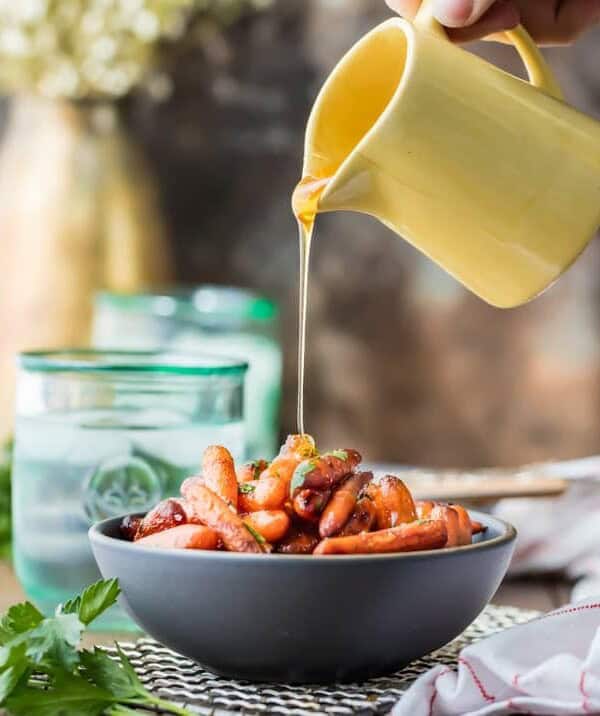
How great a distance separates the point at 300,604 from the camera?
80 centimetres

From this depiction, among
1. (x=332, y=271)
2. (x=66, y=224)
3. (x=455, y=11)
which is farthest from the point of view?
(x=332, y=271)

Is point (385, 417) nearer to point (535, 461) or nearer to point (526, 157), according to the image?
point (535, 461)

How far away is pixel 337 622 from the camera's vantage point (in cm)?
81

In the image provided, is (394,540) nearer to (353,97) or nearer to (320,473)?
(320,473)

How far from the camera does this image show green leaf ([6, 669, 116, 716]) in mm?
771

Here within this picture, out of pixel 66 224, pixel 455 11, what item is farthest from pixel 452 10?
pixel 66 224

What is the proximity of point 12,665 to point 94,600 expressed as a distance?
0.25 ft

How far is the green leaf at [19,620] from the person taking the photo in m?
0.84

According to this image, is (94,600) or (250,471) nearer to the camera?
(94,600)

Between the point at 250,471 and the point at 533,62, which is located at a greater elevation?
the point at 533,62

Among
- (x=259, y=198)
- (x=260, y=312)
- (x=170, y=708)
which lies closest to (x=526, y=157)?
(x=170, y=708)

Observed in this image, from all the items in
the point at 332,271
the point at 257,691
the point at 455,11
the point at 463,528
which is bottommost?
the point at 257,691

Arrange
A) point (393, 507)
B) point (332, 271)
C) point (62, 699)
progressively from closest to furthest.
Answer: point (62, 699), point (393, 507), point (332, 271)

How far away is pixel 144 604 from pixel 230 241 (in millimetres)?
1722
